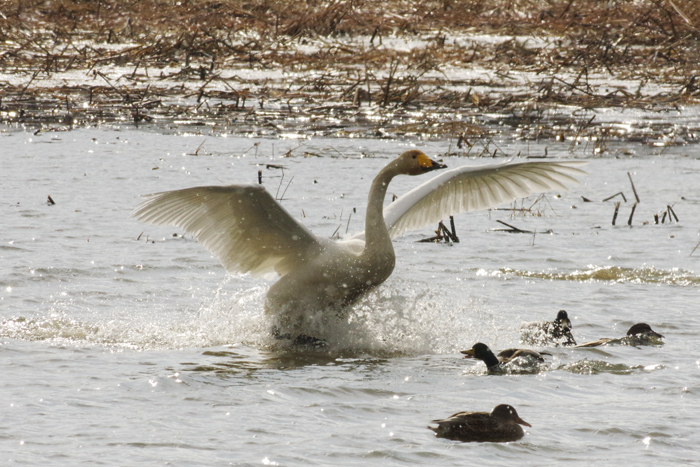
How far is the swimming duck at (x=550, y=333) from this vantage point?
259 inches

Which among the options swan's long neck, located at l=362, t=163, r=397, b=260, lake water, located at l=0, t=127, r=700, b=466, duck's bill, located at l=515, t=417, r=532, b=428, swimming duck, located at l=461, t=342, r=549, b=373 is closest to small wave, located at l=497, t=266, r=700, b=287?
lake water, located at l=0, t=127, r=700, b=466

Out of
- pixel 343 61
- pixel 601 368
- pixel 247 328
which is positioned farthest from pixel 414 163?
pixel 343 61

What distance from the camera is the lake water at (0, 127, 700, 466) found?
4664 mm

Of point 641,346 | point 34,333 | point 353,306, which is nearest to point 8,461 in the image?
point 34,333

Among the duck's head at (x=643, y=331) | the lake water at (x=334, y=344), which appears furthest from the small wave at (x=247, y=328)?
the duck's head at (x=643, y=331)

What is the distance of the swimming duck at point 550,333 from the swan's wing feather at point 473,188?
130 centimetres

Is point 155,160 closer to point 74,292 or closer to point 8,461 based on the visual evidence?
point 74,292

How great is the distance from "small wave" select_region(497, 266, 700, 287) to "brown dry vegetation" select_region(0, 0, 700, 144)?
21.6 ft

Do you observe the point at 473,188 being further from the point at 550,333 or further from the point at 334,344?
the point at 334,344

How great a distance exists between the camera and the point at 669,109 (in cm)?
1719

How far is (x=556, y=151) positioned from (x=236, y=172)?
14.1ft

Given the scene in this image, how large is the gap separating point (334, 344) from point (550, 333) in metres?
1.40

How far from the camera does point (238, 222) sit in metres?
6.88

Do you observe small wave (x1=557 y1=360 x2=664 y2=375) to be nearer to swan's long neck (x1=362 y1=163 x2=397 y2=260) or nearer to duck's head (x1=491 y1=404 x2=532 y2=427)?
swan's long neck (x1=362 y1=163 x2=397 y2=260)
